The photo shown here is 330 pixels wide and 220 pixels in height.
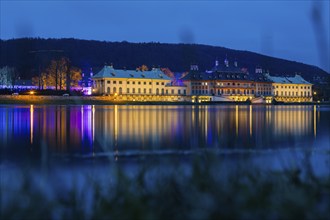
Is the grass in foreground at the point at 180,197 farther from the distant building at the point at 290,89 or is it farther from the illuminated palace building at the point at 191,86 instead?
the distant building at the point at 290,89

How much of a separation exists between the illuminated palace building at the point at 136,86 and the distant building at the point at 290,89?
29.2 meters

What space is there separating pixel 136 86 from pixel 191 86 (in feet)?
43.4

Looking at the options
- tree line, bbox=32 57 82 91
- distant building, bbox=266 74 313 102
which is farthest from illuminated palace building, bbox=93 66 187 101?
distant building, bbox=266 74 313 102

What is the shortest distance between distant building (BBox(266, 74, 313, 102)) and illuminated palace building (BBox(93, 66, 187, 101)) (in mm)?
29184

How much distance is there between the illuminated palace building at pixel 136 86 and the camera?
351 feet

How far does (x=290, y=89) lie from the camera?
13225cm

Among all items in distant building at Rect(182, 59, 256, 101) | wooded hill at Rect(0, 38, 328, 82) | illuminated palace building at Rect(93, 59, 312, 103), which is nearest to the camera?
illuminated palace building at Rect(93, 59, 312, 103)

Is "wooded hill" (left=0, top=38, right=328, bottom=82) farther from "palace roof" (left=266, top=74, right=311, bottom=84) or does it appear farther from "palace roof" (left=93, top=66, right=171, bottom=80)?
"palace roof" (left=93, top=66, right=171, bottom=80)

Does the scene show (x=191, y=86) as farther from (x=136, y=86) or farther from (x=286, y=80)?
(x=286, y=80)

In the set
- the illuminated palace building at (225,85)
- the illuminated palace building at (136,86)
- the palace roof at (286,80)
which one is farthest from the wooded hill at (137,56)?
the illuminated palace building at (136,86)

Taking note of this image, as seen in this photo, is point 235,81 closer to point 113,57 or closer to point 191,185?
point 113,57

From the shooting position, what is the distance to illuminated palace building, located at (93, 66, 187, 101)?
107 metres

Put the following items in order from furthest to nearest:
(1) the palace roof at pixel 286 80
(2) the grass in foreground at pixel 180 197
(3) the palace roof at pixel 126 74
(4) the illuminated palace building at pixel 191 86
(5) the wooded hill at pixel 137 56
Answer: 1. (5) the wooded hill at pixel 137 56
2. (1) the palace roof at pixel 286 80
3. (3) the palace roof at pixel 126 74
4. (4) the illuminated palace building at pixel 191 86
5. (2) the grass in foreground at pixel 180 197

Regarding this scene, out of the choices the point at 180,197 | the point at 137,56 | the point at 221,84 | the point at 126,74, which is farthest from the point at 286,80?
the point at 180,197
